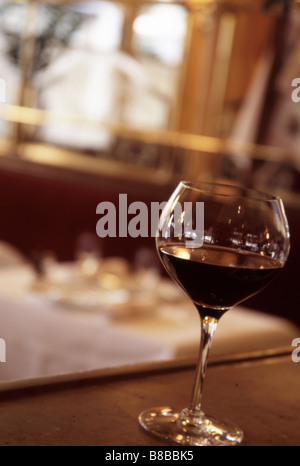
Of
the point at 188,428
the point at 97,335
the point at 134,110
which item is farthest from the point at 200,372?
the point at 134,110

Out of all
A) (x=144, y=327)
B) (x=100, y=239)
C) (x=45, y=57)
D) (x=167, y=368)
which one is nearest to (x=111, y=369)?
(x=167, y=368)

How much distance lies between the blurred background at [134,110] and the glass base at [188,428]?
326 centimetres

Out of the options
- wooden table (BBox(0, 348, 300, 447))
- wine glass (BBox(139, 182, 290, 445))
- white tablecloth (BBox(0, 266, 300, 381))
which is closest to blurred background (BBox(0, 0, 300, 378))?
white tablecloth (BBox(0, 266, 300, 381))

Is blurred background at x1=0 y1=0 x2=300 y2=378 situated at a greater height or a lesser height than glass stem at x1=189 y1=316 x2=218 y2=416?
greater

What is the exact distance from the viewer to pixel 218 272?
71 cm

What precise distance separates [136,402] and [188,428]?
8 centimetres

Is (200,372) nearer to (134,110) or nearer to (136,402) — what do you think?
(136,402)

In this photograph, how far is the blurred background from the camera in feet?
14.4

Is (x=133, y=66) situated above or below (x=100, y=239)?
above

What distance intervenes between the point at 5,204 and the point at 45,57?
1075 mm

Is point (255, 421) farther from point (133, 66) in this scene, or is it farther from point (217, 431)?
point (133, 66)

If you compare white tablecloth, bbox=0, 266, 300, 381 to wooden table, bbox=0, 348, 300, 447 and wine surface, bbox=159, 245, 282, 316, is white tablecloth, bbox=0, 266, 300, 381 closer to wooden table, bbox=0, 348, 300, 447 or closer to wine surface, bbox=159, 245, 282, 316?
wooden table, bbox=0, 348, 300, 447

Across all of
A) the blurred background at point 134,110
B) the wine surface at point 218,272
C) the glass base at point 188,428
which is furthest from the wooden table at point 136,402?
the blurred background at point 134,110

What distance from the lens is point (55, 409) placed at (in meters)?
0.69
